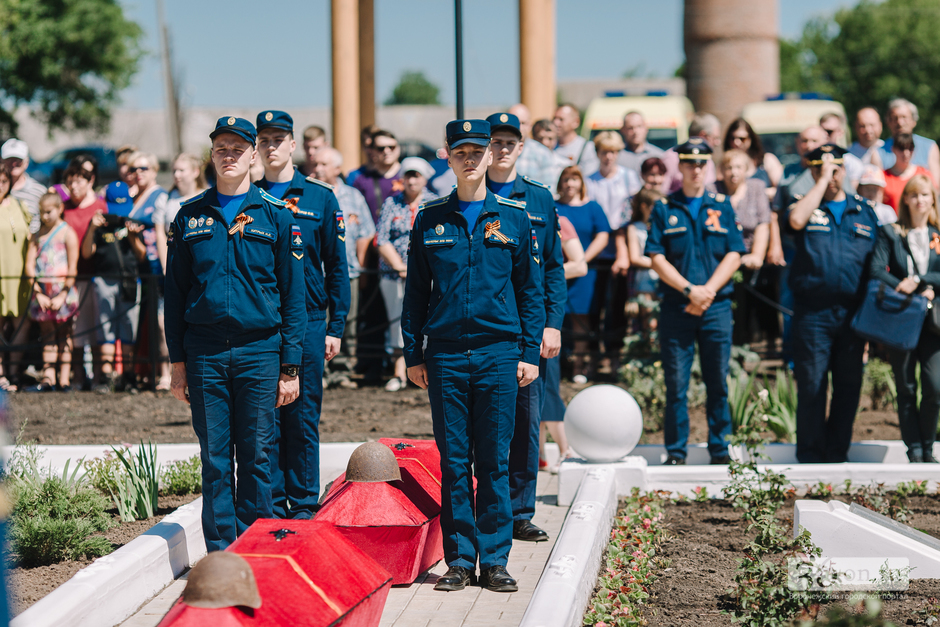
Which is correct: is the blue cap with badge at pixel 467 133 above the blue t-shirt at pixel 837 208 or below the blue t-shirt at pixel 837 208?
above

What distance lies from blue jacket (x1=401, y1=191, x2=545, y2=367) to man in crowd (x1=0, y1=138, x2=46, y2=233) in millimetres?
7244

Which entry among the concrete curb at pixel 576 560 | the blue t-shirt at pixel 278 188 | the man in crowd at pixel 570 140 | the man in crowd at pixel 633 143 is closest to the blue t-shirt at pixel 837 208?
the concrete curb at pixel 576 560

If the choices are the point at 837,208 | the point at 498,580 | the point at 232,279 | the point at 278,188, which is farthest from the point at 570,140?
the point at 498,580

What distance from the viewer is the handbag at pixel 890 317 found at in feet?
24.0

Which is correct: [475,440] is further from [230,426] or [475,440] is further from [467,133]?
[467,133]

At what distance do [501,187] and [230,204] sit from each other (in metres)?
1.59

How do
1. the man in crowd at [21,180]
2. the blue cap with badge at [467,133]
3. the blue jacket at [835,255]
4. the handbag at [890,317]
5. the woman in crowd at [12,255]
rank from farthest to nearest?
the man in crowd at [21,180] < the woman in crowd at [12,255] < the blue jacket at [835,255] < the handbag at [890,317] < the blue cap with badge at [467,133]

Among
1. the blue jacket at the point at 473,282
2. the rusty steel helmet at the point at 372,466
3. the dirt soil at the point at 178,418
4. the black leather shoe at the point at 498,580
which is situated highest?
the blue jacket at the point at 473,282

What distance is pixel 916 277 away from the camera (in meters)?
7.39

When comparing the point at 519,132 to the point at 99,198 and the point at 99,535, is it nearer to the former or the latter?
the point at 99,535

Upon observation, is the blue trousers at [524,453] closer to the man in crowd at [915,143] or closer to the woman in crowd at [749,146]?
the woman in crowd at [749,146]

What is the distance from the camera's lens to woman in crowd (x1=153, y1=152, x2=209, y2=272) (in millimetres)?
9883

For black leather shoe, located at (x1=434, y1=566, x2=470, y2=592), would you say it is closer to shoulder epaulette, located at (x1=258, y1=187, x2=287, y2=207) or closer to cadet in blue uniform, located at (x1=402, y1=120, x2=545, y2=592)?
cadet in blue uniform, located at (x1=402, y1=120, x2=545, y2=592)

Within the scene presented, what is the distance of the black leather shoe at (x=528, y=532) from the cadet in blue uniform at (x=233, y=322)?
1517mm
